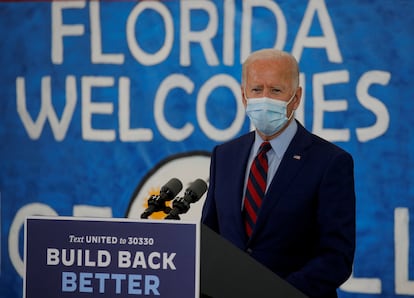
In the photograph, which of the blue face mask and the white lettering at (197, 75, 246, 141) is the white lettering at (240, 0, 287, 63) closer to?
the white lettering at (197, 75, 246, 141)

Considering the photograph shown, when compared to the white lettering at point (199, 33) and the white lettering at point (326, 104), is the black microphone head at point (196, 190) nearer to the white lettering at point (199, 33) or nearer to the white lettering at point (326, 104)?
the white lettering at point (326, 104)

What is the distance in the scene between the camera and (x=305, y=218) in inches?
95.7

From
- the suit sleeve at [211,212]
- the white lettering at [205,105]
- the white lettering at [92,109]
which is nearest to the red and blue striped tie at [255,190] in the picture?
the suit sleeve at [211,212]

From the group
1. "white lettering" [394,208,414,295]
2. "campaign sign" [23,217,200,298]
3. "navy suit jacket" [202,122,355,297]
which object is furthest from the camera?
"white lettering" [394,208,414,295]

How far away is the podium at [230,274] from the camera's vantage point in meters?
1.90

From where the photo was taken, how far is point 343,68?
3.83 meters

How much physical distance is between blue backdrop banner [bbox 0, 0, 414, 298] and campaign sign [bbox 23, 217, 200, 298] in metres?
2.18

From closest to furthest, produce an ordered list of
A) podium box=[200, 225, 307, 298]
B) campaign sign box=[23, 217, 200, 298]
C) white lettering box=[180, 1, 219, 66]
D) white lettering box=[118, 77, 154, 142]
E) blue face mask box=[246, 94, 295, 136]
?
campaign sign box=[23, 217, 200, 298], podium box=[200, 225, 307, 298], blue face mask box=[246, 94, 295, 136], white lettering box=[180, 1, 219, 66], white lettering box=[118, 77, 154, 142]

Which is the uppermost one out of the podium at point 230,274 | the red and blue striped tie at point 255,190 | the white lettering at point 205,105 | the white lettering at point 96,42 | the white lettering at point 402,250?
the white lettering at point 96,42

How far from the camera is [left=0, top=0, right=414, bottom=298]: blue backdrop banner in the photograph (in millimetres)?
3775

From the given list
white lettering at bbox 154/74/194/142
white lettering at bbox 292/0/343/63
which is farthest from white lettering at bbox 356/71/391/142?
white lettering at bbox 154/74/194/142

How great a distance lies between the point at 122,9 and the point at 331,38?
112cm

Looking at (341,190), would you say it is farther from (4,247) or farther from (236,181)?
(4,247)

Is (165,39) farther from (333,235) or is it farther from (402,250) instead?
(333,235)
